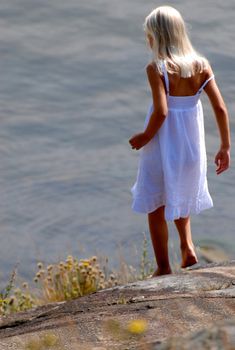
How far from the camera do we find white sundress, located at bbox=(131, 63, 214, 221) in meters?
6.69

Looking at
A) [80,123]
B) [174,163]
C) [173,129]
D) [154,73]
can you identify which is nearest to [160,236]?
[174,163]

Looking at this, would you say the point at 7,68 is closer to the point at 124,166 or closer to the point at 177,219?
the point at 124,166

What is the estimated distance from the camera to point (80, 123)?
39.4 ft

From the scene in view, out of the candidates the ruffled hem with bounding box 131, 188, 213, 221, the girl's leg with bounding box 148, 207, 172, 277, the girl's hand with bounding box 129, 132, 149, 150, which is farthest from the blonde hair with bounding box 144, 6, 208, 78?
the girl's leg with bounding box 148, 207, 172, 277

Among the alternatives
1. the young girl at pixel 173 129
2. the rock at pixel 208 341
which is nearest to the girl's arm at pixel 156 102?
the young girl at pixel 173 129

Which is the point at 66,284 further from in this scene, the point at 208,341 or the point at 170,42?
the point at 208,341

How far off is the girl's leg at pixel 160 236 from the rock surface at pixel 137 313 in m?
0.83

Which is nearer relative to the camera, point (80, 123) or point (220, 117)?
point (220, 117)

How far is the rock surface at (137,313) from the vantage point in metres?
4.80

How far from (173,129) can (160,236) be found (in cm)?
62

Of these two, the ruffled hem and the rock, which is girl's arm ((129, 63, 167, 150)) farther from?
the rock

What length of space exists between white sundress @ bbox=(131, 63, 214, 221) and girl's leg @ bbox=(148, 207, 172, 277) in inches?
3.5

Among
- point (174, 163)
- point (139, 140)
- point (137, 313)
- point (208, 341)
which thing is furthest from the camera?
point (174, 163)

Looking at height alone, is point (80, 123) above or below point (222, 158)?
below
